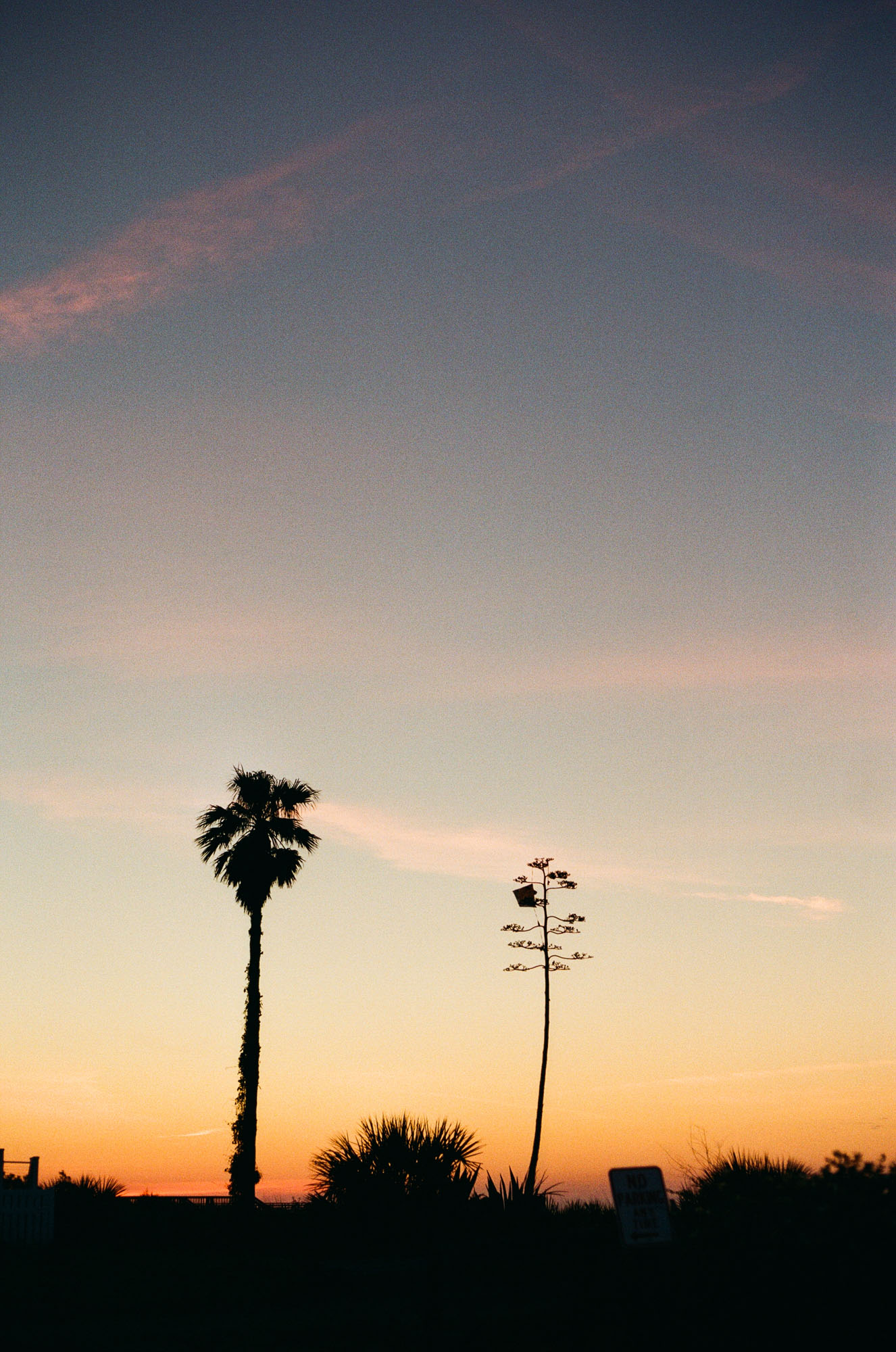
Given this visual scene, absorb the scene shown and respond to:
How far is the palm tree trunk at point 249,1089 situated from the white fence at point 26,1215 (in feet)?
27.7

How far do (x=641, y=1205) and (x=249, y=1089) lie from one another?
77.5ft

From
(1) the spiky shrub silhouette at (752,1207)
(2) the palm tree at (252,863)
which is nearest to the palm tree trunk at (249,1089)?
(2) the palm tree at (252,863)

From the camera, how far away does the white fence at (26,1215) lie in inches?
845

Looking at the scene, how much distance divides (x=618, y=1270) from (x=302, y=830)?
2426 centimetres

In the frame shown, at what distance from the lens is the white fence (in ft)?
70.4

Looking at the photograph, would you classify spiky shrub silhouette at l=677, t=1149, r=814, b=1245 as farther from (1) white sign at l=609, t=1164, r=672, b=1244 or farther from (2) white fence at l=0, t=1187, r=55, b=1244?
(2) white fence at l=0, t=1187, r=55, b=1244

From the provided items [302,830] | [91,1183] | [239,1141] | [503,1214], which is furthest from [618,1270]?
[302,830]

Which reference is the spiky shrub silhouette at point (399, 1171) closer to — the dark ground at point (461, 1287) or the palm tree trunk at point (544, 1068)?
the dark ground at point (461, 1287)

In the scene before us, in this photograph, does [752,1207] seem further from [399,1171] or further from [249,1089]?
[249,1089]

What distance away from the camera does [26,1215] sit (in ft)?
71.2

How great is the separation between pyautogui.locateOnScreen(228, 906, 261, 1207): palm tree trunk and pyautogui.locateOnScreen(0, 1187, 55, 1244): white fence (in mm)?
8443

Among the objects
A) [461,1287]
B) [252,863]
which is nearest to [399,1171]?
[461,1287]

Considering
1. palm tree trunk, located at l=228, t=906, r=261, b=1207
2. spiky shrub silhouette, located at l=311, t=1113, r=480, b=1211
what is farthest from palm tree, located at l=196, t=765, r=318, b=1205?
spiky shrub silhouette, located at l=311, t=1113, r=480, b=1211

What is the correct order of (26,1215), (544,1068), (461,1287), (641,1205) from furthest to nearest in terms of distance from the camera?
(544,1068), (26,1215), (461,1287), (641,1205)
